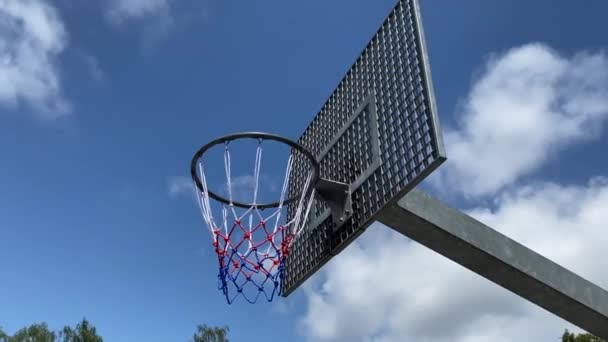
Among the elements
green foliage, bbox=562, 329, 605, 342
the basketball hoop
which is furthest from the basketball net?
green foliage, bbox=562, 329, 605, 342

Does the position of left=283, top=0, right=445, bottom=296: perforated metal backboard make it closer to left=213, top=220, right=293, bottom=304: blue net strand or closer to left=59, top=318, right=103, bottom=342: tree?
left=213, top=220, right=293, bottom=304: blue net strand

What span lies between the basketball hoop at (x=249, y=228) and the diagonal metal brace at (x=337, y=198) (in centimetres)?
9

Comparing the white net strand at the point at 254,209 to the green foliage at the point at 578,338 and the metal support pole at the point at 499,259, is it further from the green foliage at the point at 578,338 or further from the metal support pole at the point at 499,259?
the green foliage at the point at 578,338

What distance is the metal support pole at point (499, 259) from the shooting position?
4.63 metres

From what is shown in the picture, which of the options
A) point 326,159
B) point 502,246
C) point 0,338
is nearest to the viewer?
point 502,246

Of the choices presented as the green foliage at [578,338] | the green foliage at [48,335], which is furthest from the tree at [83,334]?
the green foliage at [578,338]

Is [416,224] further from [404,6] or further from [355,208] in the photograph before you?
[404,6]

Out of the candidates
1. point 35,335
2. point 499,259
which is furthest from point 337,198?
point 35,335

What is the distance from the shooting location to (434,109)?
397 centimetres

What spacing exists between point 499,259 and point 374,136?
1.58 m

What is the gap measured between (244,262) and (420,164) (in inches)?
70.5

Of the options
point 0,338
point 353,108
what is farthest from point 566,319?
point 0,338

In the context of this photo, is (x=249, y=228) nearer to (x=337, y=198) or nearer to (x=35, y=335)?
(x=337, y=198)

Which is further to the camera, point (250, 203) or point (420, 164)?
point (250, 203)
